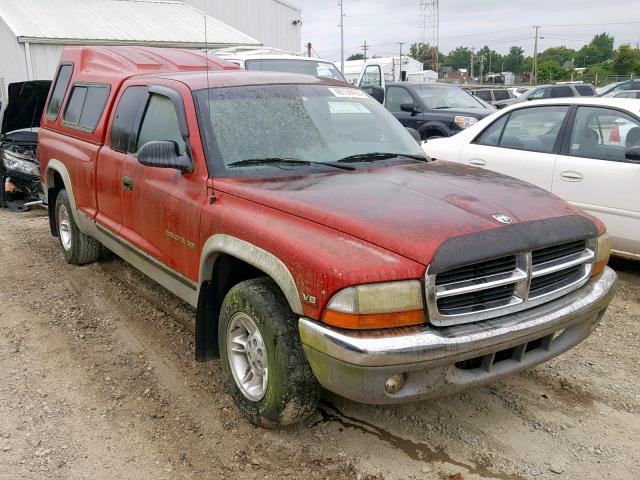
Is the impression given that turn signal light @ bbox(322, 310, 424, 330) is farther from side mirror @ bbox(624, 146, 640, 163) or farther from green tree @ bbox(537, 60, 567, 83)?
green tree @ bbox(537, 60, 567, 83)

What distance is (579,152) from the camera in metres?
5.69

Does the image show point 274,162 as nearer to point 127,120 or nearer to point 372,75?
point 127,120

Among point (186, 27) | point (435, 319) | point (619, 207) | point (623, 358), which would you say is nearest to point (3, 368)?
point (435, 319)

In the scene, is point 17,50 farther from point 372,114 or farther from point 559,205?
point 559,205

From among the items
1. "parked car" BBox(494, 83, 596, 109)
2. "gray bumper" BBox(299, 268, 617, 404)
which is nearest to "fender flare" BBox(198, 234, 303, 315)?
"gray bumper" BBox(299, 268, 617, 404)

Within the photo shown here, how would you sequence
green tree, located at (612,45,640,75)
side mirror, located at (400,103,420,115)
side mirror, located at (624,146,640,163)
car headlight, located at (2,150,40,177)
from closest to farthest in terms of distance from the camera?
side mirror, located at (624,146,640,163)
car headlight, located at (2,150,40,177)
side mirror, located at (400,103,420,115)
green tree, located at (612,45,640,75)

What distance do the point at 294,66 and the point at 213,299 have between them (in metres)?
7.88

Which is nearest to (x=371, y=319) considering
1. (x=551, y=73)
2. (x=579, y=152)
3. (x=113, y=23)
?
(x=579, y=152)

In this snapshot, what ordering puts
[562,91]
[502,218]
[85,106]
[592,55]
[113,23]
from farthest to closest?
[592,55] → [113,23] → [562,91] → [85,106] → [502,218]

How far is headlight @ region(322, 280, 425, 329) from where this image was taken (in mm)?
2623

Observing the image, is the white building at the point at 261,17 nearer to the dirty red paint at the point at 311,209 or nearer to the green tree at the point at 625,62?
the dirty red paint at the point at 311,209

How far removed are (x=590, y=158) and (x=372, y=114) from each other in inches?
91.2

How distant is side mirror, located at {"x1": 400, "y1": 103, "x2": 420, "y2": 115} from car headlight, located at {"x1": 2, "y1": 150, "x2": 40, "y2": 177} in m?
6.22

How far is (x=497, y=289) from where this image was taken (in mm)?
2898
